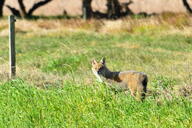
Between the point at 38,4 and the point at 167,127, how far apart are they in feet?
106

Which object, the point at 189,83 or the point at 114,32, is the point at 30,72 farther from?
the point at 114,32

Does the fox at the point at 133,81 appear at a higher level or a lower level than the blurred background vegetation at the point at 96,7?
higher

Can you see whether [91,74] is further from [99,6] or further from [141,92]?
[99,6]

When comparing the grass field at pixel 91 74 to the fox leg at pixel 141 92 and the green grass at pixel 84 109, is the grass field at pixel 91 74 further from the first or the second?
the fox leg at pixel 141 92

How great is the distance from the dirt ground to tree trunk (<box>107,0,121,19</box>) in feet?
9.83

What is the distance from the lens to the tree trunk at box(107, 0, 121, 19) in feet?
118

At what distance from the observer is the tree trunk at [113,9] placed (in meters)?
36.0

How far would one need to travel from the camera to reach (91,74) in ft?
43.5

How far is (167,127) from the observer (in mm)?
7910

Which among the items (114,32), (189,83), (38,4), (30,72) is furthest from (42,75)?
(38,4)

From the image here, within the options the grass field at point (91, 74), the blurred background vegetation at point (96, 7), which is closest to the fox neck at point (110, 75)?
the grass field at point (91, 74)

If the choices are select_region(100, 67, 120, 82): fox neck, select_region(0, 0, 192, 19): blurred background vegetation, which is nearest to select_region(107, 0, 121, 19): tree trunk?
select_region(0, 0, 192, 19): blurred background vegetation

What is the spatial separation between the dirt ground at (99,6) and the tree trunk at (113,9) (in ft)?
9.83

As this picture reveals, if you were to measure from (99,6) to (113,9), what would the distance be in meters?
5.28
